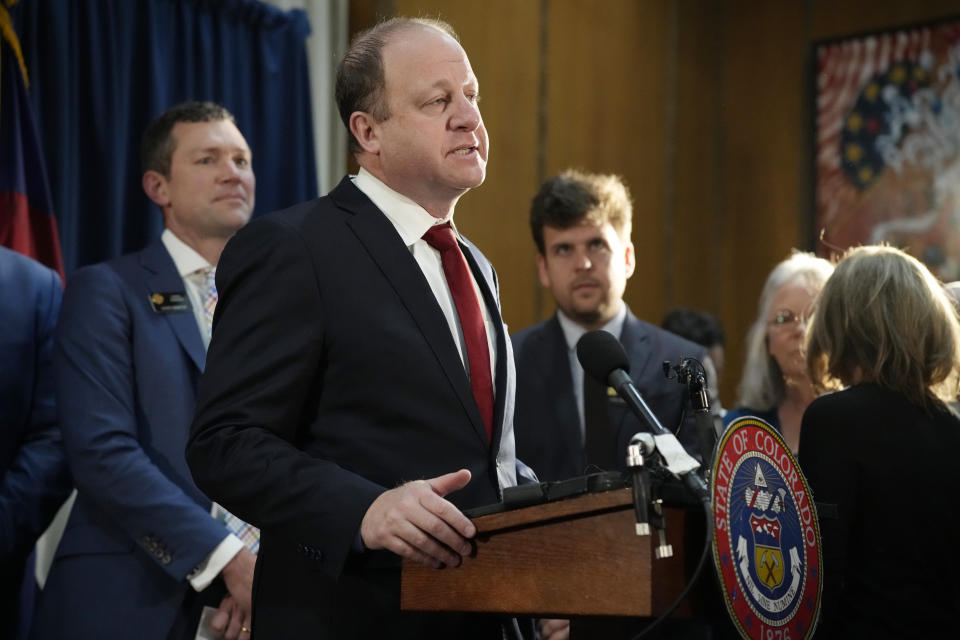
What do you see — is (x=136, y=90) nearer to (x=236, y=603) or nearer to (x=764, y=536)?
(x=236, y=603)

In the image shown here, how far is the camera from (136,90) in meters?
3.90

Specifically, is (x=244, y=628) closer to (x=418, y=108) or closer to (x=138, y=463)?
(x=138, y=463)

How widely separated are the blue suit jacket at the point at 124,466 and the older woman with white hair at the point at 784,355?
62.9 inches

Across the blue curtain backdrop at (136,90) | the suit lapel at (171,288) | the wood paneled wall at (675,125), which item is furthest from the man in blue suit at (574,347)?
the wood paneled wall at (675,125)

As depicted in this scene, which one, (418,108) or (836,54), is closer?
(418,108)

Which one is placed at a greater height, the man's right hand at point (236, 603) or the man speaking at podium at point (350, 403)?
the man speaking at podium at point (350, 403)

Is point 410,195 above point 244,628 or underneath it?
above

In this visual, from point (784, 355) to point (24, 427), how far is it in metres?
2.14

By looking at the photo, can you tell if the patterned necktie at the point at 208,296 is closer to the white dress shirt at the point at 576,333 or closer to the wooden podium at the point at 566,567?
the white dress shirt at the point at 576,333

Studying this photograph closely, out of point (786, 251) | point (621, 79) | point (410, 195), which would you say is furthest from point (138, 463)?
point (786, 251)

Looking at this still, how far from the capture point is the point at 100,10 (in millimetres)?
3803

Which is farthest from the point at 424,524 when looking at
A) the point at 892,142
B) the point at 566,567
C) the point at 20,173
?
the point at 892,142

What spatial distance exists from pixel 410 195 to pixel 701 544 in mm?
830

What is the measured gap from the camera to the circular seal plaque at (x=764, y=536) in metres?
1.38
